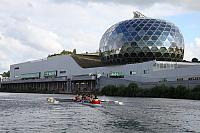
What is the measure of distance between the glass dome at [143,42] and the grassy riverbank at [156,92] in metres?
16.8

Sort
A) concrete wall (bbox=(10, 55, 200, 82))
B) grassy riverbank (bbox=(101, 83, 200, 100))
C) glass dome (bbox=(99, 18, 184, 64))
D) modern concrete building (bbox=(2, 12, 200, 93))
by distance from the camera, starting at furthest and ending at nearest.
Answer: glass dome (bbox=(99, 18, 184, 64)) < modern concrete building (bbox=(2, 12, 200, 93)) < concrete wall (bbox=(10, 55, 200, 82)) < grassy riverbank (bbox=(101, 83, 200, 100))

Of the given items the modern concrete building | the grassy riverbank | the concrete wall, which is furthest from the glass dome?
the grassy riverbank

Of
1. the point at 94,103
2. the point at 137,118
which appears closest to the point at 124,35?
the point at 94,103

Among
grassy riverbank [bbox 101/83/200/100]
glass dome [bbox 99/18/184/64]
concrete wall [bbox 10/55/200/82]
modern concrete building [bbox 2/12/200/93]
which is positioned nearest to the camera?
A: grassy riverbank [bbox 101/83/200/100]

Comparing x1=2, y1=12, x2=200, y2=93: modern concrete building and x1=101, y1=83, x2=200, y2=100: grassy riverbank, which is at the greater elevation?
x1=2, y1=12, x2=200, y2=93: modern concrete building

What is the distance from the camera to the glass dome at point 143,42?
112375mm

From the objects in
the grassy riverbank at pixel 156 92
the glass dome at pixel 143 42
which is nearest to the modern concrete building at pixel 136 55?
the glass dome at pixel 143 42

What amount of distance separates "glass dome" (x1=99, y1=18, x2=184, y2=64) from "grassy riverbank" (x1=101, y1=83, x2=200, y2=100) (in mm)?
16775

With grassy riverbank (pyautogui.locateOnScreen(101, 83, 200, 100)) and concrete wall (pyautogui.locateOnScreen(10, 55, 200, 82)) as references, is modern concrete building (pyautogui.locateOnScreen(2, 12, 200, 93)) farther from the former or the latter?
grassy riverbank (pyautogui.locateOnScreen(101, 83, 200, 100))

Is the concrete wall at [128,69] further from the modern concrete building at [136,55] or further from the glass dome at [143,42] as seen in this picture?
the glass dome at [143,42]

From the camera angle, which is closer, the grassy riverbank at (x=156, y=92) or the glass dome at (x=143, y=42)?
the grassy riverbank at (x=156, y=92)

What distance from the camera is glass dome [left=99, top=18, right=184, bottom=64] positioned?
4424 inches

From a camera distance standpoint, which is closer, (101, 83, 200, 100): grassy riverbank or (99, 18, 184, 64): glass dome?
(101, 83, 200, 100): grassy riverbank

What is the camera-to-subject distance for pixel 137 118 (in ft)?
118
